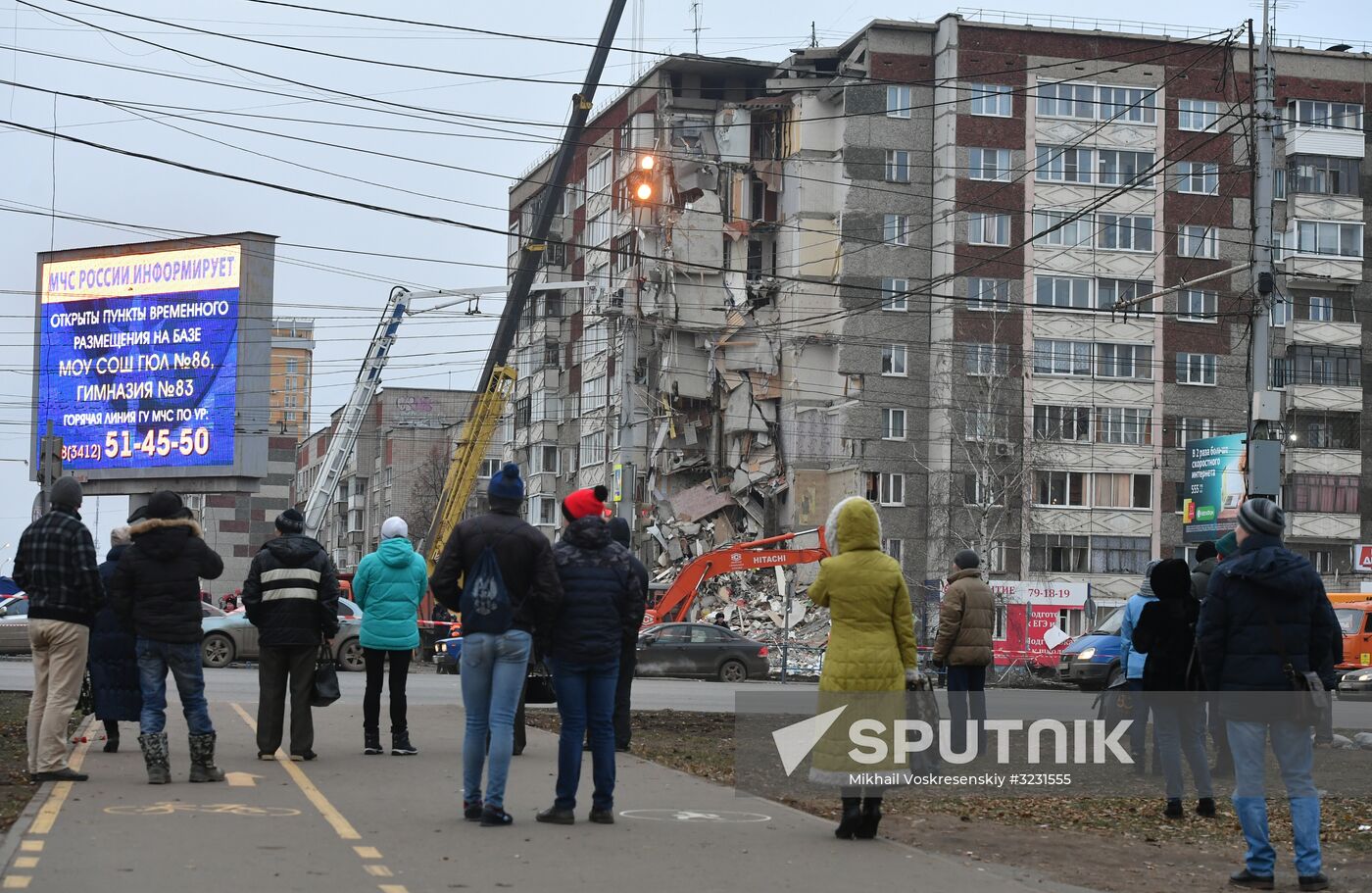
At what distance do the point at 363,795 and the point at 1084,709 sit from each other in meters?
16.5

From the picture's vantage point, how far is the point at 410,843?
9281mm

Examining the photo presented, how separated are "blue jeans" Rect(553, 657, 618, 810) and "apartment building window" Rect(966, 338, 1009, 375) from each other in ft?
207

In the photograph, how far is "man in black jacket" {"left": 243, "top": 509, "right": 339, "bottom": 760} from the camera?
1335cm

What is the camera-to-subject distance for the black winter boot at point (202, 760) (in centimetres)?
1171

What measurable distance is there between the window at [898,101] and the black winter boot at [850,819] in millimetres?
65565

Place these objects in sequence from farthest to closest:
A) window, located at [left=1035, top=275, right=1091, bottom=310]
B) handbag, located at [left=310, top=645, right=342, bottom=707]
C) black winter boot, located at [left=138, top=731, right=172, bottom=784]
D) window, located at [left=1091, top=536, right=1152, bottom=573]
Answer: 1. window, located at [left=1035, top=275, right=1091, bottom=310]
2. window, located at [left=1091, top=536, right=1152, bottom=573]
3. handbag, located at [left=310, top=645, right=342, bottom=707]
4. black winter boot, located at [left=138, top=731, right=172, bottom=784]

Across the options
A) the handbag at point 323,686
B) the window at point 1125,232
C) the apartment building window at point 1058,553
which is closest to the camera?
the handbag at point 323,686

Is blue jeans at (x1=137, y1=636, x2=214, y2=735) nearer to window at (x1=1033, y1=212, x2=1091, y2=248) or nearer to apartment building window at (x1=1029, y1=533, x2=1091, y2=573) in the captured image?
apartment building window at (x1=1029, y1=533, x2=1091, y2=573)

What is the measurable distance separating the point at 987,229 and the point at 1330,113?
1663 centimetres

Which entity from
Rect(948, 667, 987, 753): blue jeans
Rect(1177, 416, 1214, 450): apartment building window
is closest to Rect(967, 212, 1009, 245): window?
Rect(1177, 416, 1214, 450): apartment building window

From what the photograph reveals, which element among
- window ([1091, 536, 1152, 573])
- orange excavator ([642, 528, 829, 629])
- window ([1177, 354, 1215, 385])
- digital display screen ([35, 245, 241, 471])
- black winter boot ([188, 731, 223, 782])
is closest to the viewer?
black winter boot ([188, 731, 223, 782])

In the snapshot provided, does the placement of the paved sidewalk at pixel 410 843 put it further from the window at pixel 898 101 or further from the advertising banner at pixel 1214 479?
the window at pixel 898 101

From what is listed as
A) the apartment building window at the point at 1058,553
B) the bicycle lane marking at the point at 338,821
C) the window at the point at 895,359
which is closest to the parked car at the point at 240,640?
the bicycle lane marking at the point at 338,821

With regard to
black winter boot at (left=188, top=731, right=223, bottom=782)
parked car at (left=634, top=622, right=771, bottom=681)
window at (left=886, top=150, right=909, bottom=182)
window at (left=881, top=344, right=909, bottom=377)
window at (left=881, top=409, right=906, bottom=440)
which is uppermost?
window at (left=886, top=150, right=909, bottom=182)
